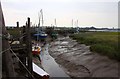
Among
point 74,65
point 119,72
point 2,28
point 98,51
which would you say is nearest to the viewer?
point 2,28

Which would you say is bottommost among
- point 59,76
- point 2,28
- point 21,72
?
point 59,76

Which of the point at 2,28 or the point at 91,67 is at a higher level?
the point at 2,28

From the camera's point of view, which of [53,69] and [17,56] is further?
[53,69]

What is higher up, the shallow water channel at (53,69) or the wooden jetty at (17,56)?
the wooden jetty at (17,56)

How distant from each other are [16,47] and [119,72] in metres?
8.94

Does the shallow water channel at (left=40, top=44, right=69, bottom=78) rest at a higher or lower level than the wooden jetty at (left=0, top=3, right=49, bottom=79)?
lower

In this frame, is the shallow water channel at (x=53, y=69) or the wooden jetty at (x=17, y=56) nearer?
the wooden jetty at (x=17, y=56)

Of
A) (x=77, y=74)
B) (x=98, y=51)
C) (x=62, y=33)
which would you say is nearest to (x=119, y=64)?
(x=77, y=74)

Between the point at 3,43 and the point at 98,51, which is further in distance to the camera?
the point at 98,51

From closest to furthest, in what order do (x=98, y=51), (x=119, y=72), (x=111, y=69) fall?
(x=119, y=72) → (x=111, y=69) → (x=98, y=51)

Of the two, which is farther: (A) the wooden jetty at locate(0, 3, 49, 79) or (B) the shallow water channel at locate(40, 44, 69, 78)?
(B) the shallow water channel at locate(40, 44, 69, 78)

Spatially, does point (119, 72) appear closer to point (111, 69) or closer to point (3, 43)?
point (111, 69)

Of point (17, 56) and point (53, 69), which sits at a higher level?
point (17, 56)

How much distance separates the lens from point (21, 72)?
10797mm
